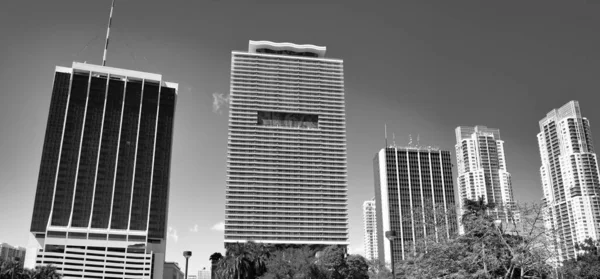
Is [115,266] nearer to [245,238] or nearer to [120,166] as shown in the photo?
[120,166]

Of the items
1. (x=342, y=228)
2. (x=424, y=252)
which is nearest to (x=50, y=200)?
(x=342, y=228)

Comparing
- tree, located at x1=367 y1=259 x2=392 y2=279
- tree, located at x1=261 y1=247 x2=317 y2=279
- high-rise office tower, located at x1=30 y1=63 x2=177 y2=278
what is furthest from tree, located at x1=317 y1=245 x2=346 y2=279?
high-rise office tower, located at x1=30 y1=63 x2=177 y2=278

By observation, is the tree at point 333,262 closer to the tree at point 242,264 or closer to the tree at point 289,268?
the tree at point 289,268

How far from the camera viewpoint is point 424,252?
34.2m

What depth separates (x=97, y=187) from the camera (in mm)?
188875

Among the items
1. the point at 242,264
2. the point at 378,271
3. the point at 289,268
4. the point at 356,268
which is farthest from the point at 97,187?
the point at 289,268

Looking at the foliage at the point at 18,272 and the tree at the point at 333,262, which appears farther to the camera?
the tree at the point at 333,262

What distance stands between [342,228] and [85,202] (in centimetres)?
9772

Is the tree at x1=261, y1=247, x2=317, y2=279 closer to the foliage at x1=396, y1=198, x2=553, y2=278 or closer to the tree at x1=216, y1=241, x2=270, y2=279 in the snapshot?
the tree at x1=216, y1=241, x2=270, y2=279

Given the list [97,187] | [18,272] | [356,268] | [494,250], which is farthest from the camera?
[97,187]

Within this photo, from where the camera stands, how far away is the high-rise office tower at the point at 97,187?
182250 millimetres

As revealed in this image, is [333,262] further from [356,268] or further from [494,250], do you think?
[494,250]

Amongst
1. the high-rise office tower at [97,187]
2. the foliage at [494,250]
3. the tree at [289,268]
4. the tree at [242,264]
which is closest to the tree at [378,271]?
the tree at [289,268]

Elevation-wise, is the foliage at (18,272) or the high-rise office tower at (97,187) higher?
the high-rise office tower at (97,187)
